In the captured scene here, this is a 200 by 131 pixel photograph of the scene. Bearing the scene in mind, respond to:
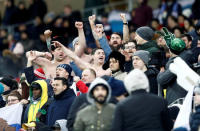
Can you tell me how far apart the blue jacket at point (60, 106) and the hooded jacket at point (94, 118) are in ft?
6.18

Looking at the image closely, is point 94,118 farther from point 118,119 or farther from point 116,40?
point 116,40

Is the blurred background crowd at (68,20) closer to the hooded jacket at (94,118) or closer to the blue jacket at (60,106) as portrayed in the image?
the blue jacket at (60,106)

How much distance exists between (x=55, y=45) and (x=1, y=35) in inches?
402

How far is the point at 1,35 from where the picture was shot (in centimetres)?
2386

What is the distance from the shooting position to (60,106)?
1229 cm

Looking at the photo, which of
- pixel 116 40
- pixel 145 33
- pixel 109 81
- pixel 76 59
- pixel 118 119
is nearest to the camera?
pixel 118 119

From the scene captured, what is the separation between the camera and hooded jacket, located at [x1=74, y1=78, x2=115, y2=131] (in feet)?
33.8

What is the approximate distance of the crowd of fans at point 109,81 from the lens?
1020cm

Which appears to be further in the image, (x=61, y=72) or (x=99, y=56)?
(x=99, y=56)

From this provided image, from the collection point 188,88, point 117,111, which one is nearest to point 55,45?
point 188,88

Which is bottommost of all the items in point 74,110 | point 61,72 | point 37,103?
point 74,110

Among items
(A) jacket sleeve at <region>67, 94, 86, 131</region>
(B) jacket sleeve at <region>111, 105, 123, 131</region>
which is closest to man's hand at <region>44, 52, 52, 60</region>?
(A) jacket sleeve at <region>67, 94, 86, 131</region>

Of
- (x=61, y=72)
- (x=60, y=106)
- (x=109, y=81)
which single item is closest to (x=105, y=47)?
A: (x=61, y=72)

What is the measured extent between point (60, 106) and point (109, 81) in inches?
61.7
